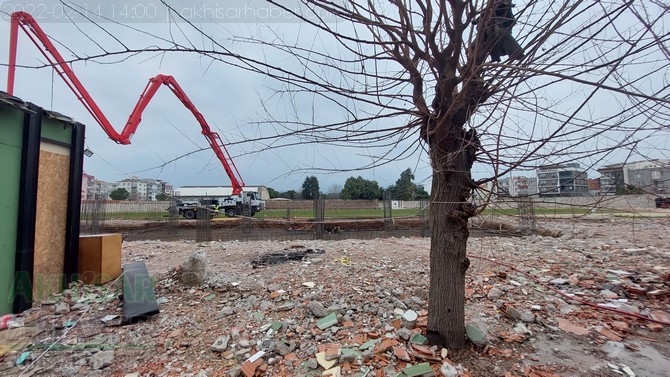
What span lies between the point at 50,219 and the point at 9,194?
2.42 ft

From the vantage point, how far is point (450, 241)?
221 centimetres

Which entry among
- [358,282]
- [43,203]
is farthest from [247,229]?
[358,282]

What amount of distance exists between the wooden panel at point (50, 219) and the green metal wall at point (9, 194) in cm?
33

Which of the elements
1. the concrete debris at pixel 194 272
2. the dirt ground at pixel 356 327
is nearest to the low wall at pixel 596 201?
the dirt ground at pixel 356 327

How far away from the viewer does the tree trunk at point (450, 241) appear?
2164 mm

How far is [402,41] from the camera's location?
1.93 metres

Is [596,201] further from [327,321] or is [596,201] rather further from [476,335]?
[327,321]

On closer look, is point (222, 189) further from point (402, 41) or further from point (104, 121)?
point (402, 41)

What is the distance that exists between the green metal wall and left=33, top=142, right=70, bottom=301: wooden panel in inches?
13.1

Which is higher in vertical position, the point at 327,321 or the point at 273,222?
the point at 273,222

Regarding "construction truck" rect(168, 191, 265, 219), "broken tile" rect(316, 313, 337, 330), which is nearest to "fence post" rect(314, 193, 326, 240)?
"broken tile" rect(316, 313, 337, 330)

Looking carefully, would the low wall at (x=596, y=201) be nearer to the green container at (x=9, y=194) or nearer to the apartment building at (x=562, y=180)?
the apartment building at (x=562, y=180)

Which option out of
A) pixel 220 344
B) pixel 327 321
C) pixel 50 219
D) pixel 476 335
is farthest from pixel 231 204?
pixel 476 335

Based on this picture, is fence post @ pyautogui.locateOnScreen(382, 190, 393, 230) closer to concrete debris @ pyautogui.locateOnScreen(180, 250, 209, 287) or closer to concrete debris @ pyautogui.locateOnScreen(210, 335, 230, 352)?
concrete debris @ pyautogui.locateOnScreen(180, 250, 209, 287)
